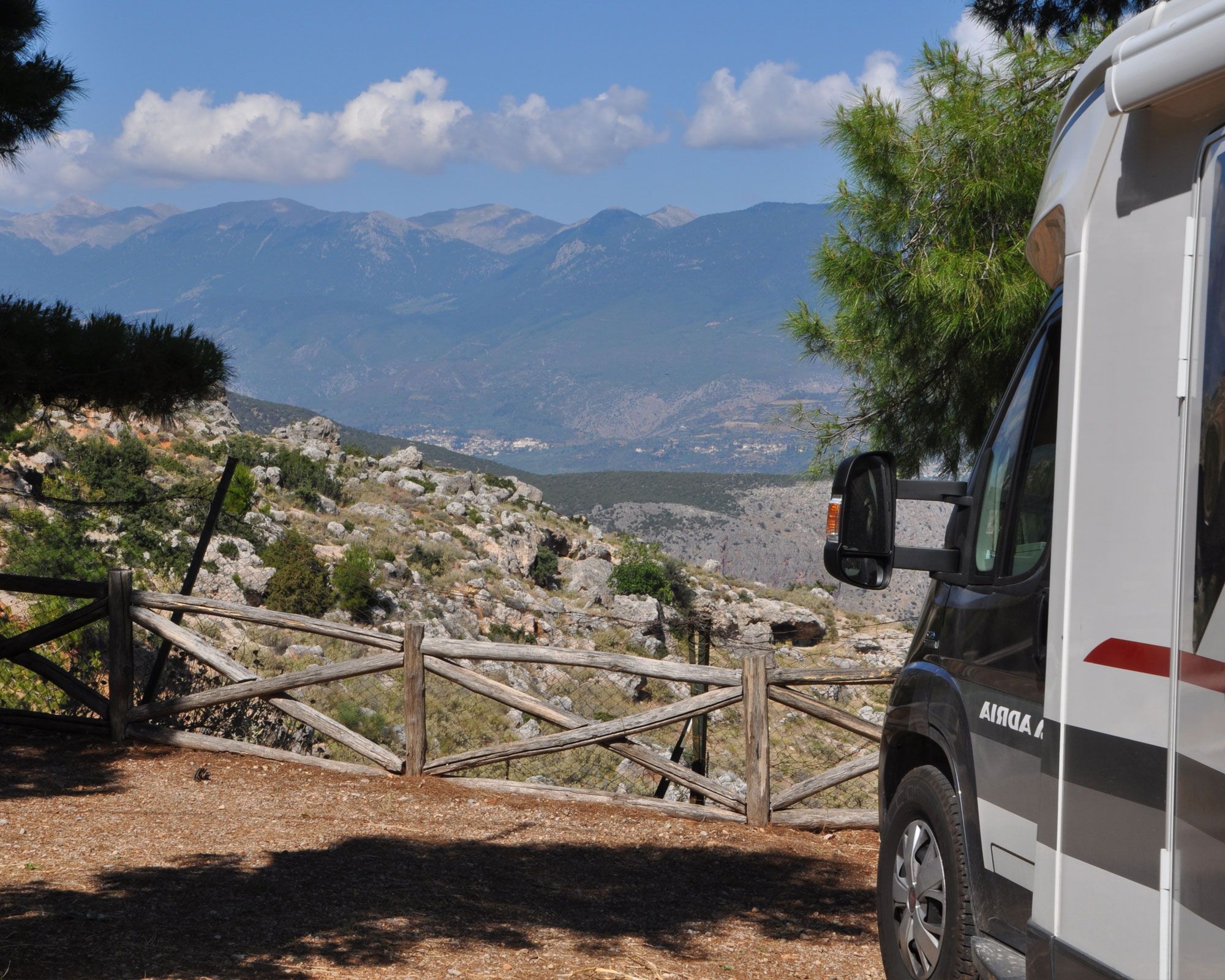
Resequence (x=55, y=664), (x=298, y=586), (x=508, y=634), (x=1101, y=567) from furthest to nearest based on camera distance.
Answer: (x=508, y=634) < (x=298, y=586) < (x=55, y=664) < (x=1101, y=567)

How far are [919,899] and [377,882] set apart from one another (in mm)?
3008

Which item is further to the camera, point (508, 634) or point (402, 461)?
point (402, 461)

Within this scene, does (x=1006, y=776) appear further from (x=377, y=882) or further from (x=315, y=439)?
(x=315, y=439)

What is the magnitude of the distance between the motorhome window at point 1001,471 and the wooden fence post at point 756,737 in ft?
13.4

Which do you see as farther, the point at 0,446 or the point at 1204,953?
the point at 0,446

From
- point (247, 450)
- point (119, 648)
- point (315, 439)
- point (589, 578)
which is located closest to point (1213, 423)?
point (119, 648)

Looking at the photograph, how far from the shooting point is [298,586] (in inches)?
803

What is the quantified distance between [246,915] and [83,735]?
4.30 meters

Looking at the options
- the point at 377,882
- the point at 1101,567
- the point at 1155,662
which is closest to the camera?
the point at 1155,662

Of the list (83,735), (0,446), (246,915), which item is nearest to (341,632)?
(83,735)

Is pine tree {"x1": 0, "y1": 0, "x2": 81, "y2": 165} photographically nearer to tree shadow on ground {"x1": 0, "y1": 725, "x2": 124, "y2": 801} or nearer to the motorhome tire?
tree shadow on ground {"x1": 0, "y1": 725, "x2": 124, "y2": 801}

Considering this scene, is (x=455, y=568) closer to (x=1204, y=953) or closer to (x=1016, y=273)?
(x=1016, y=273)

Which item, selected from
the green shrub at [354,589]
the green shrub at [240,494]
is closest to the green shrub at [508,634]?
the green shrub at [354,589]

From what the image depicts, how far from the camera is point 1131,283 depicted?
2391 millimetres
